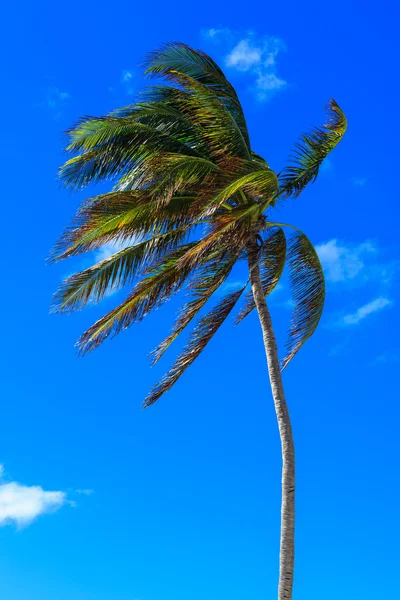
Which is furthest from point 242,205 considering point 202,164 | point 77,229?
point 77,229

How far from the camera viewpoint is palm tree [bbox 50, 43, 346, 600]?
47.4ft

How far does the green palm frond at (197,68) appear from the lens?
52.6 ft

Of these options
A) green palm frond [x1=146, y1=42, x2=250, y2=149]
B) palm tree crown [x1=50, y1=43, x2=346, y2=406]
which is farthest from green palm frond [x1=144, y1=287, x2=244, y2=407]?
green palm frond [x1=146, y1=42, x2=250, y2=149]

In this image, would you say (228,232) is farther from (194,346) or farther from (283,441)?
(283,441)

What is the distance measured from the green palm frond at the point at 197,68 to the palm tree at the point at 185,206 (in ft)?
0.06

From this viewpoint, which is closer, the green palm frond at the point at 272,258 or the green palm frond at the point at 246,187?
the green palm frond at the point at 246,187

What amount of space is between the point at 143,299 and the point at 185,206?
1.84 meters

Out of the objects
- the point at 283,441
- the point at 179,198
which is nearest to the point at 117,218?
the point at 179,198

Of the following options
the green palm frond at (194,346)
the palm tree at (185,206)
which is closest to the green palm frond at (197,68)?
the palm tree at (185,206)

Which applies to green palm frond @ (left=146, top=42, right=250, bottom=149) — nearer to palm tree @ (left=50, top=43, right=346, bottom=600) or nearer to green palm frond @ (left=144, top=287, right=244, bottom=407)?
palm tree @ (left=50, top=43, right=346, bottom=600)

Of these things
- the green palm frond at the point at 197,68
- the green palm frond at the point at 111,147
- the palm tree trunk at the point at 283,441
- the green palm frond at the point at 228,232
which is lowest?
the palm tree trunk at the point at 283,441

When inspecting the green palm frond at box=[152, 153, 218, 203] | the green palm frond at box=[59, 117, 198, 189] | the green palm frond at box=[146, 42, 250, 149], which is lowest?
the green palm frond at box=[152, 153, 218, 203]

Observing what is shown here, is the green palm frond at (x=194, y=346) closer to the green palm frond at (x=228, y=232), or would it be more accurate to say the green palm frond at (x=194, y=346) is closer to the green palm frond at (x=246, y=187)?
the green palm frond at (x=228, y=232)

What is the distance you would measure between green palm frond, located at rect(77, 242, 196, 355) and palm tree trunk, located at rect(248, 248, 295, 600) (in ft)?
4.56
